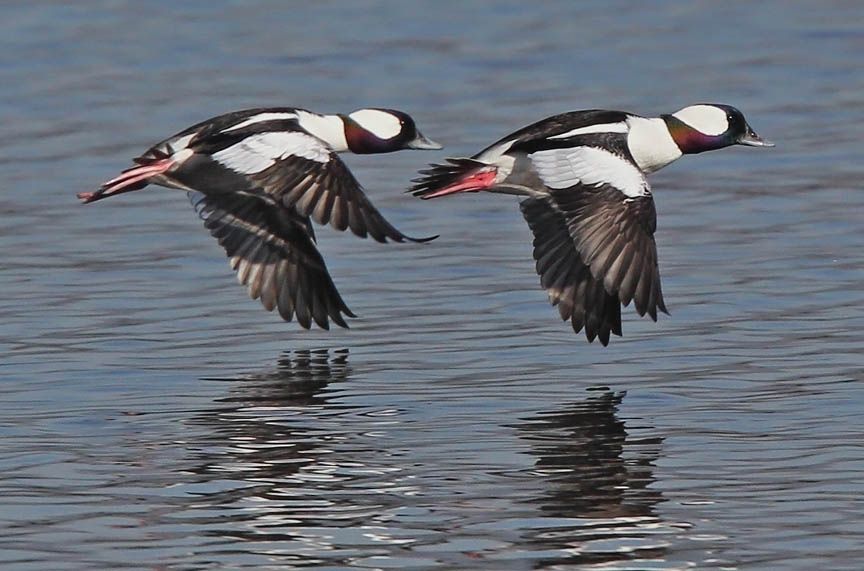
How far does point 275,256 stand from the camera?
10688mm

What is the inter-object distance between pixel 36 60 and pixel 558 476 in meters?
12.8

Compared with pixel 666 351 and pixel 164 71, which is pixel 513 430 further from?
pixel 164 71

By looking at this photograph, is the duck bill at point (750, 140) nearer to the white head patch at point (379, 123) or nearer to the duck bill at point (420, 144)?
the duck bill at point (420, 144)

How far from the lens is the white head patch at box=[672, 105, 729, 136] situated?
10.8m

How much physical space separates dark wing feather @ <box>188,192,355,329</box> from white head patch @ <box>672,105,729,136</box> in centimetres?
193

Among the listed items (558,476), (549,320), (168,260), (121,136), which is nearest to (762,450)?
(558,476)

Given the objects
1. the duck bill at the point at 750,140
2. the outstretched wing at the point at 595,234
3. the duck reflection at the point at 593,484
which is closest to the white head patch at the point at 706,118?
the duck bill at the point at 750,140

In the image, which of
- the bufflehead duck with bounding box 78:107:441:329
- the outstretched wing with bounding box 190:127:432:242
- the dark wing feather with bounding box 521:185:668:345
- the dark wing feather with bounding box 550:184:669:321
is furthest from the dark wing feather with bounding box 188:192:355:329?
the dark wing feather with bounding box 550:184:669:321

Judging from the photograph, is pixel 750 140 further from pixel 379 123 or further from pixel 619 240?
pixel 619 240

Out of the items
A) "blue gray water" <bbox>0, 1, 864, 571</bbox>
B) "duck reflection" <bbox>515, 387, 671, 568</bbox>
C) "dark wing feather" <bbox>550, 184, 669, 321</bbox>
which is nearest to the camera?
"duck reflection" <bbox>515, 387, 671, 568</bbox>

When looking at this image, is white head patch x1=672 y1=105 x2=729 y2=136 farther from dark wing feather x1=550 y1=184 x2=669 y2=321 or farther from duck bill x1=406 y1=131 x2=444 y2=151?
→ dark wing feather x1=550 y1=184 x2=669 y2=321

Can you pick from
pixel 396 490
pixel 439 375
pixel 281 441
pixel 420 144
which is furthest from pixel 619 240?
pixel 420 144

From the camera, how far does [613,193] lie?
30.3 feet

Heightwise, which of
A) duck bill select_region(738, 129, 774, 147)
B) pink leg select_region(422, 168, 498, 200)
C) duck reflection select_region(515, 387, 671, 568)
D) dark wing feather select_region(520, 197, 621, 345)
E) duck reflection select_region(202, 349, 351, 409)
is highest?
duck bill select_region(738, 129, 774, 147)
